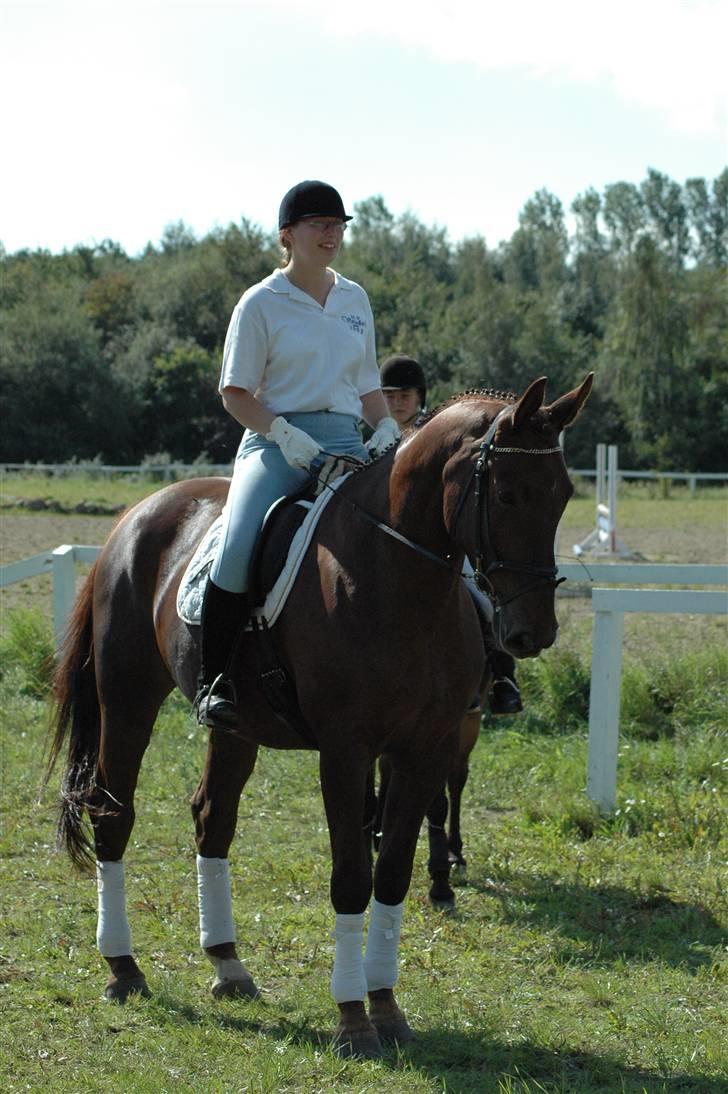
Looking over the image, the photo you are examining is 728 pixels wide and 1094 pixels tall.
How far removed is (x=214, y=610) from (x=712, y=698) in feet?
17.1

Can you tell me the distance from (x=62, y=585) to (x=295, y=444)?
17.5 ft

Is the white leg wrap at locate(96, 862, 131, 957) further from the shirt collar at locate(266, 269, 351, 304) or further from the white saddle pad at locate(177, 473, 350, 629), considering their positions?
the shirt collar at locate(266, 269, 351, 304)

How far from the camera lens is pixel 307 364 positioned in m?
4.71

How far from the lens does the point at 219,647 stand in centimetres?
464

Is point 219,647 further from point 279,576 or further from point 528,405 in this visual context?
point 528,405

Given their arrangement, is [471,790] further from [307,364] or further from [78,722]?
[307,364]

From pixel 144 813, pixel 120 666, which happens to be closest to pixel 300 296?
pixel 120 666

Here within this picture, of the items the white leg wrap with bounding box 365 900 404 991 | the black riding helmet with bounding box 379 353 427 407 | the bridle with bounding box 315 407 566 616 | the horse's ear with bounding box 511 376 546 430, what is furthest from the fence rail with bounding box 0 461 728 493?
the horse's ear with bounding box 511 376 546 430

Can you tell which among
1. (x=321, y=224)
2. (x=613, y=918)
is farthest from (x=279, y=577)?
(x=613, y=918)

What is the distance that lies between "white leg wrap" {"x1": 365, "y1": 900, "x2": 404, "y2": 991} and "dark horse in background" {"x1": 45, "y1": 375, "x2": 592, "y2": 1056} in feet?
0.07

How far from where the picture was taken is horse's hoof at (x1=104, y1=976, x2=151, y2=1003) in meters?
4.96

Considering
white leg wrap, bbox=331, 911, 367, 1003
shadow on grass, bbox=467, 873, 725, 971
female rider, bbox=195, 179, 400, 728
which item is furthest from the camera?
shadow on grass, bbox=467, 873, 725, 971

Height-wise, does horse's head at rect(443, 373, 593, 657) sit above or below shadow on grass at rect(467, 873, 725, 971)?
above

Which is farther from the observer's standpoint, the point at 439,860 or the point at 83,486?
the point at 83,486
